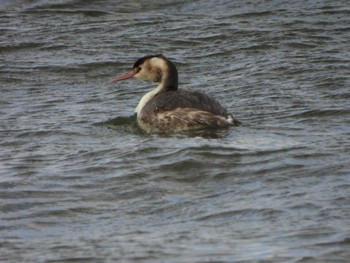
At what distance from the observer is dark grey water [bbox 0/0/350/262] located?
333 inches

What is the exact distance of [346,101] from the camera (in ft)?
44.9

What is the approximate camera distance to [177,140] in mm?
12211

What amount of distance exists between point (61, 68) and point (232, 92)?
125 inches

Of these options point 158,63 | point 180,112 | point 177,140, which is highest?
point 158,63

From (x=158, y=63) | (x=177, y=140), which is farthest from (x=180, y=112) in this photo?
(x=158, y=63)

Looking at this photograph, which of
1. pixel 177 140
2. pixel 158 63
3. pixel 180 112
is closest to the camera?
pixel 177 140

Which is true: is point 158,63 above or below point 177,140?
above

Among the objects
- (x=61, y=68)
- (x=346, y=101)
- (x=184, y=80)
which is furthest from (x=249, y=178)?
(x=61, y=68)

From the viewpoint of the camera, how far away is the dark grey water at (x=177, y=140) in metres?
8.47

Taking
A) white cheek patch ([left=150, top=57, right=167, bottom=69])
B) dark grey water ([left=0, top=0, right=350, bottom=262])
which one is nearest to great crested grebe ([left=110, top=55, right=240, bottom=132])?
dark grey water ([left=0, top=0, right=350, bottom=262])

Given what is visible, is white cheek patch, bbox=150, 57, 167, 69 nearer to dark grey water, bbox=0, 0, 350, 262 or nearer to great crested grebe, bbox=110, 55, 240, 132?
great crested grebe, bbox=110, 55, 240, 132

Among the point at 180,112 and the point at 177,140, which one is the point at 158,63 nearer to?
the point at 180,112

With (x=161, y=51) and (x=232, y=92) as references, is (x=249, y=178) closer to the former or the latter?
(x=232, y=92)

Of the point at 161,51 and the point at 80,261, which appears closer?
the point at 80,261
